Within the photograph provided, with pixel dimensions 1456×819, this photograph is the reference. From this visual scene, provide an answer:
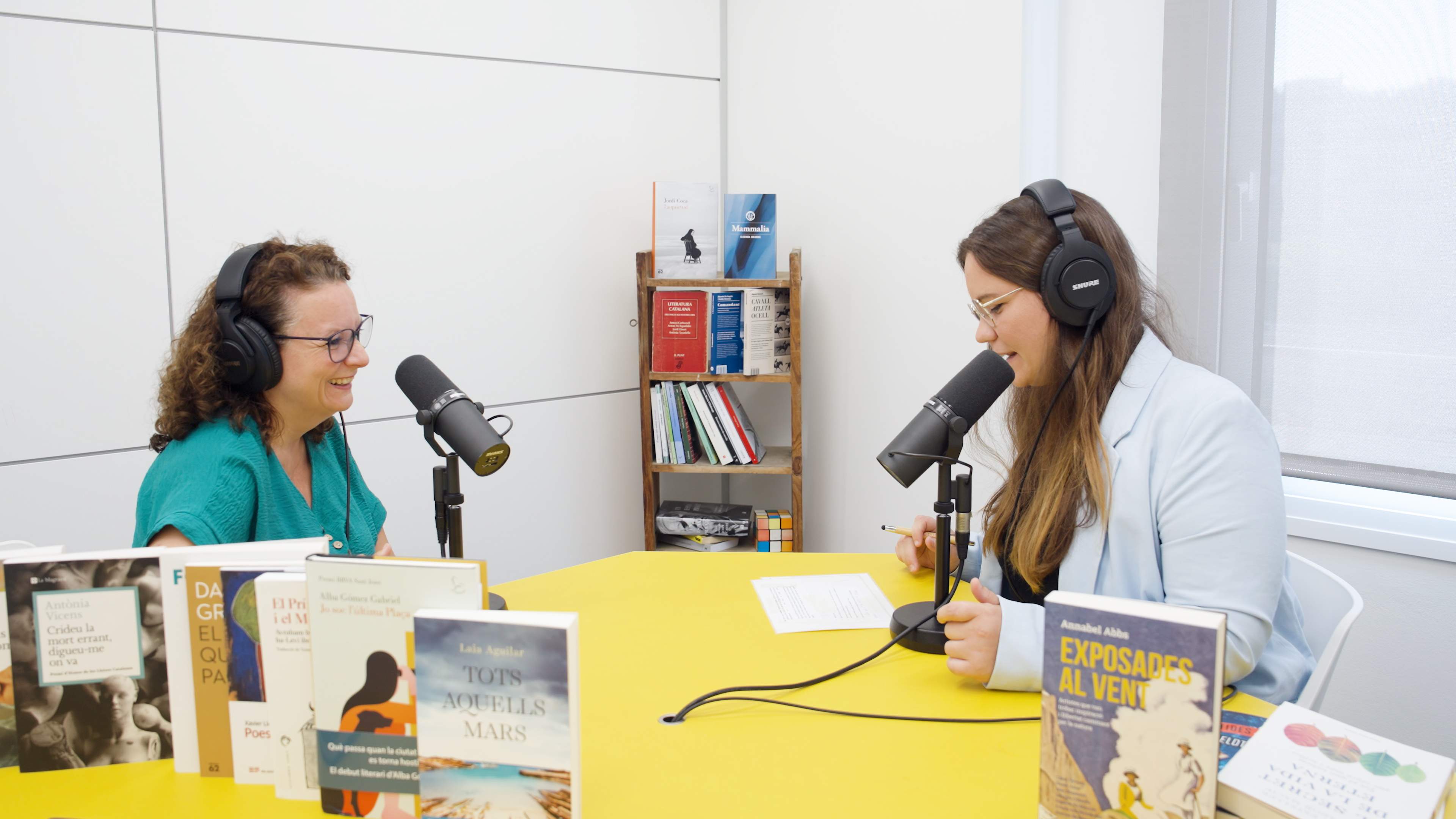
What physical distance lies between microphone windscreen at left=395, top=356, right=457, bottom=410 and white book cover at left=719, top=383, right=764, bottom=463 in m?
1.74

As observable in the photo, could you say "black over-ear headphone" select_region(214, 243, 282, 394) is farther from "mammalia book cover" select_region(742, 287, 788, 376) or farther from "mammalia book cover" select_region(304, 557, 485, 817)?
"mammalia book cover" select_region(742, 287, 788, 376)

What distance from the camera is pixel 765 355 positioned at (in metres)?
3.21

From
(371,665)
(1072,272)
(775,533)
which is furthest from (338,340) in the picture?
(775,533)

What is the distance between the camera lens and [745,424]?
3.28m

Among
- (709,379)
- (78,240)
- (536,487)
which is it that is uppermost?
(78,240)

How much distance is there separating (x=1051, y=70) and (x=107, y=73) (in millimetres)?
2490

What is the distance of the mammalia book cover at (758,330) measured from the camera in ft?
10.4

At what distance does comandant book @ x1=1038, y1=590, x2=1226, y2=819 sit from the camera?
863 millimetres

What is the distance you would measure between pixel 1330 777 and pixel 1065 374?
807mm

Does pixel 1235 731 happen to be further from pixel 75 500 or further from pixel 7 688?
pixel 75 500

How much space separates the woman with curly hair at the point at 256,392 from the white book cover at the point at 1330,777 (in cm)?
148

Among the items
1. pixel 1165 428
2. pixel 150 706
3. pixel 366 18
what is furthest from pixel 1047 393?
pixel 366 18

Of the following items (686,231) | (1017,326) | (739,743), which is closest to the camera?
(739,743)

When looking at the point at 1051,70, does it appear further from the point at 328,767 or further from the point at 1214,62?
the point at 328,767
